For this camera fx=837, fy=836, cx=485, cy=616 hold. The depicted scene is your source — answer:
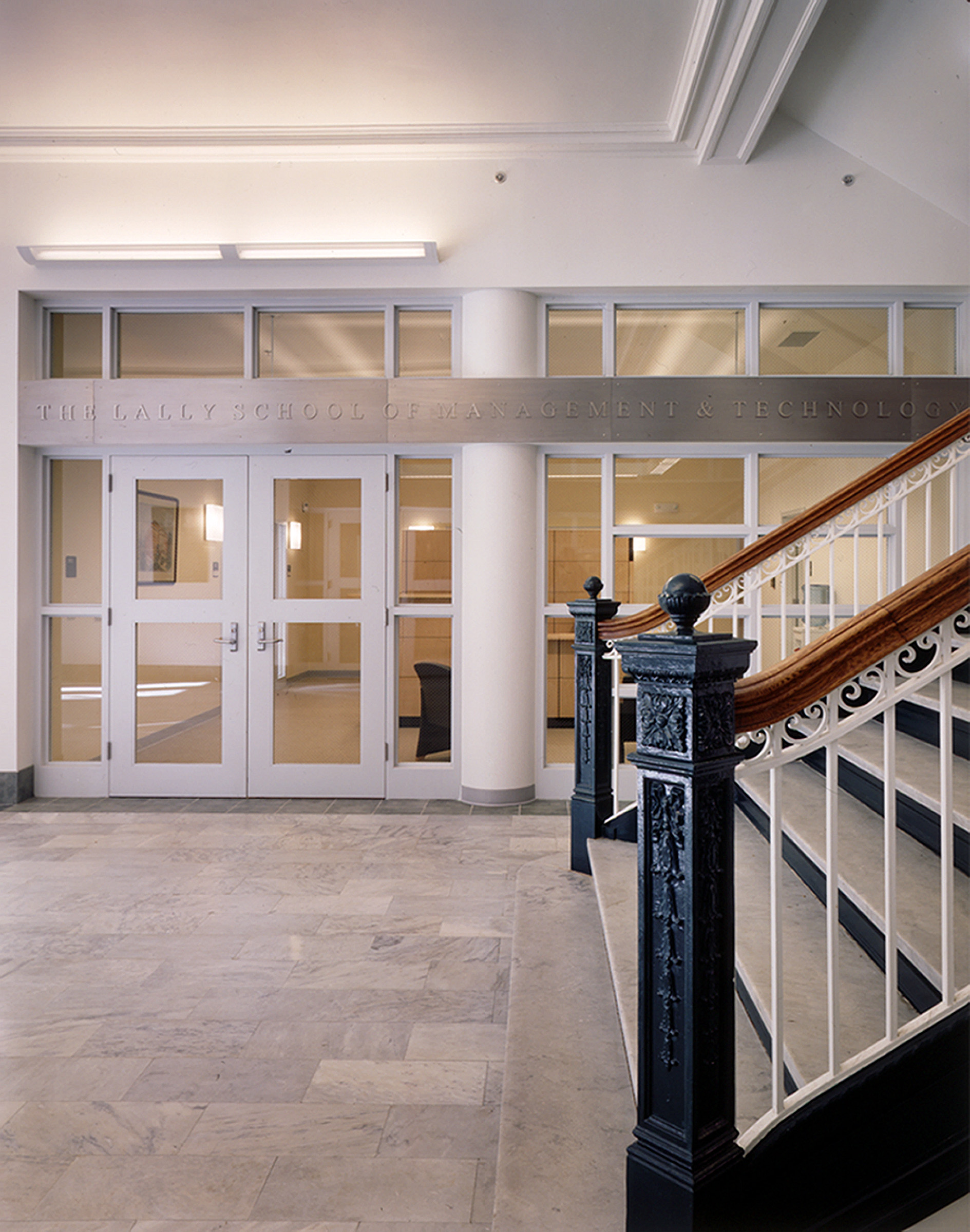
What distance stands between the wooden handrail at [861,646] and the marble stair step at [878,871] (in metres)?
0.16

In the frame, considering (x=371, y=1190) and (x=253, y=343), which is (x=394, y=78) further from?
(x=371, y=1190)

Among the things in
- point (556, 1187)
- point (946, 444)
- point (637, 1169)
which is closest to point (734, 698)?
point (637, 1169)

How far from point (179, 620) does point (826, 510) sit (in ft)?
12.4

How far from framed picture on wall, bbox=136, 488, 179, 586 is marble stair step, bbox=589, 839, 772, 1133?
328 centimetres

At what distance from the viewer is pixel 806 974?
200 centimetres

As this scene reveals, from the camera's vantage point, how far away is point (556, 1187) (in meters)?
1.67

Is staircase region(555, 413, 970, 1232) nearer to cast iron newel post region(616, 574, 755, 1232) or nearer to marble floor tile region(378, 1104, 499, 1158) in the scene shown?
cast iron newel post region(616, 574, 755, 1232)

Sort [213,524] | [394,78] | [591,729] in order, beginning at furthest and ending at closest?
[213,524] → [394,78] → [591,729]

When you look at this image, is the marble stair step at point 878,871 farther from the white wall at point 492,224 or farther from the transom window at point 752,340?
the white wall at point 492,224

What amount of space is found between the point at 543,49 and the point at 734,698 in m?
3.93

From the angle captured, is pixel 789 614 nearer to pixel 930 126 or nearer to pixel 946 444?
pixel 946 444

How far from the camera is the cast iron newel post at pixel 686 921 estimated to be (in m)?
1.39

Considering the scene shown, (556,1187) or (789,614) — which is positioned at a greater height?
(789,614)

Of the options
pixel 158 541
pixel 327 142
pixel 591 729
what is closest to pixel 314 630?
pixel 158 541
